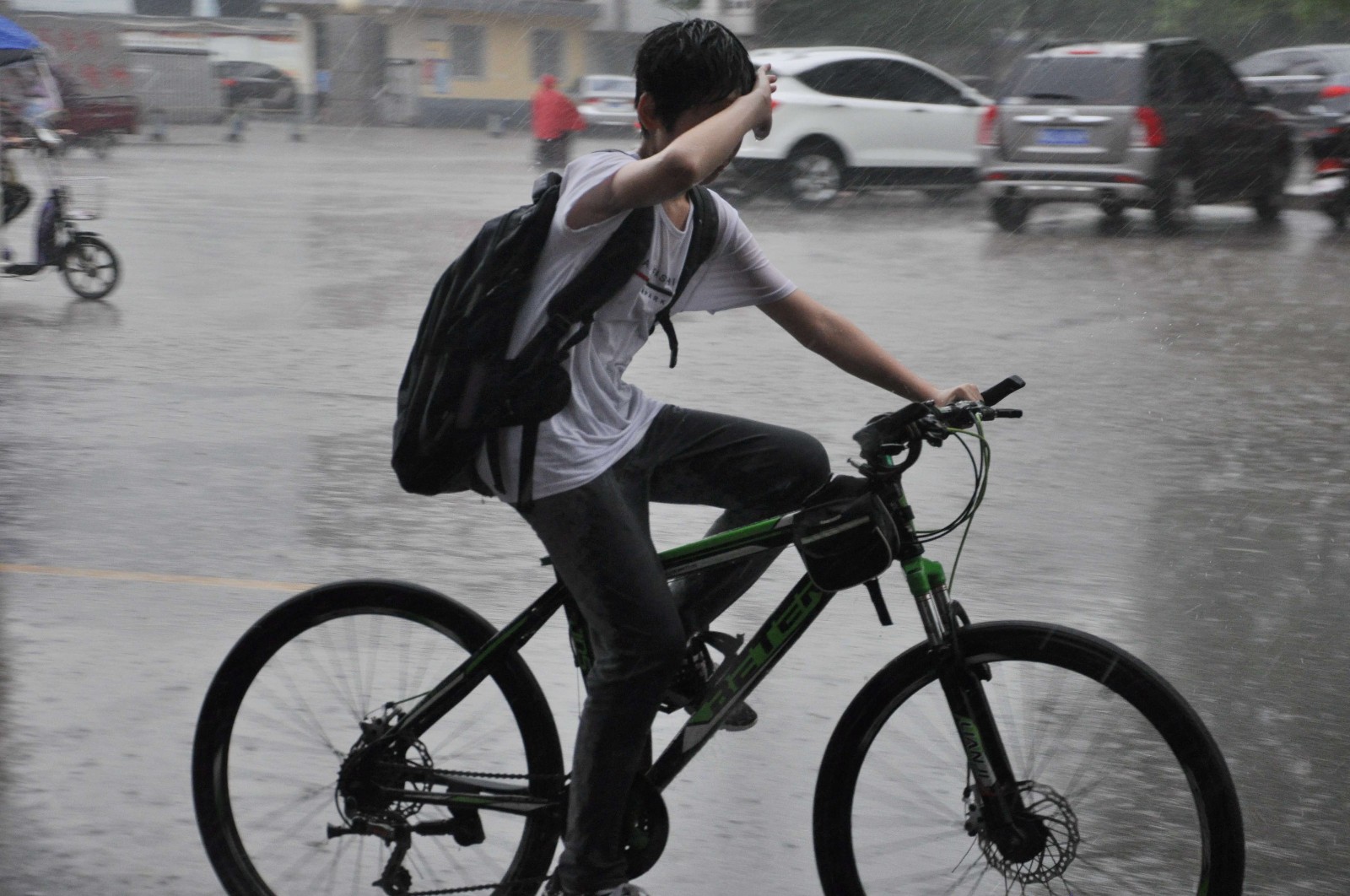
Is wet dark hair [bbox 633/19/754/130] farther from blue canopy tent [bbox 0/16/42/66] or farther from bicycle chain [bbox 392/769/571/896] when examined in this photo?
blue canopy tent [bbox 0/16/42/66]

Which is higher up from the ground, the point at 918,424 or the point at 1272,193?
the point at 918,424

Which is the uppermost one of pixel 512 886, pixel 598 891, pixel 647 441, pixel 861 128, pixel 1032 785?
pixel 647 441

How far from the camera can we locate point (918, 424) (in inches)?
104

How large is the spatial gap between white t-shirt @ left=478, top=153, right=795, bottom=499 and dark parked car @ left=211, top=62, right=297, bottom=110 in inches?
1605

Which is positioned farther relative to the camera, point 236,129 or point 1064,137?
point 236,129

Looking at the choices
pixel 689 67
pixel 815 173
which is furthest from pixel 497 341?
pixel 815 173

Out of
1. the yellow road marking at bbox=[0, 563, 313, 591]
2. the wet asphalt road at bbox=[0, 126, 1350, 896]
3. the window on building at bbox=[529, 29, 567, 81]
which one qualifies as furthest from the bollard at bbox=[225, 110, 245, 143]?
the yellow road marking at bbox=[0, 563, 313, 591]

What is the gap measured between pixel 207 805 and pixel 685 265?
140 cm

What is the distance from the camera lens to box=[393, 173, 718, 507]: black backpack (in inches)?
103

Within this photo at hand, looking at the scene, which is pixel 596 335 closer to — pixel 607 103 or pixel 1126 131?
pixel 1126 131

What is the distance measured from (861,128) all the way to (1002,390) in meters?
16.4

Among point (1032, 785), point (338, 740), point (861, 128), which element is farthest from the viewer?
point (861, 128)

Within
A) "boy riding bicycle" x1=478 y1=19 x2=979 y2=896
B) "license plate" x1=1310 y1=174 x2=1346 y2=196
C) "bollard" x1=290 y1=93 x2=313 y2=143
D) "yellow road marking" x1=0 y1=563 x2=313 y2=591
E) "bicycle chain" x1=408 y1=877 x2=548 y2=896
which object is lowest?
"bollard" x1=290 y1=93 x2=313 y2=143

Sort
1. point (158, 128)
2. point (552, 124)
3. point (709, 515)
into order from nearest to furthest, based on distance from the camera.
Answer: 1. point (709, 515)
2. point (552, 124)
3. point (158, 128)
